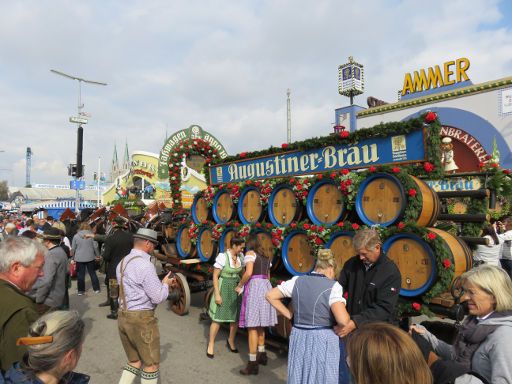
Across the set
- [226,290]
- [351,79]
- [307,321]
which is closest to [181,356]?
[226,290]

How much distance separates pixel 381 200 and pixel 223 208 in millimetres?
3092

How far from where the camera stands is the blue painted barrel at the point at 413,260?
12.5 feet

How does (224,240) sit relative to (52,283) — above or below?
above

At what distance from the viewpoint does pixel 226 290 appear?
16.2 ft

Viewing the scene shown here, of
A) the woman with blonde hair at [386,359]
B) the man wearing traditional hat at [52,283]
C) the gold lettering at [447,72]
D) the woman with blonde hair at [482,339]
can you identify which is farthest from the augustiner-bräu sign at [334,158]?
the gold lettering at [447,72]

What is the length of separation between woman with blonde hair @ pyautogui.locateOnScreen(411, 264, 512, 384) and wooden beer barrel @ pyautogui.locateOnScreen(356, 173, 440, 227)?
6.18ft

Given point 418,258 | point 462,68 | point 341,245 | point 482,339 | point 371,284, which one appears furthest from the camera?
point 462,68

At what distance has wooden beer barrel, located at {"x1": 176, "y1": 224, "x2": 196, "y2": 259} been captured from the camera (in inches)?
287

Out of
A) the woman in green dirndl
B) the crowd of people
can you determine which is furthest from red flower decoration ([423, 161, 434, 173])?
the woman in green dirndl

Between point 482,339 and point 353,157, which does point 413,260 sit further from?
point 482,339

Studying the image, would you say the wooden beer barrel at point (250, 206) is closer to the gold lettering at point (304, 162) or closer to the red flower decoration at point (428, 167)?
the gold lettering at point (304, 162)

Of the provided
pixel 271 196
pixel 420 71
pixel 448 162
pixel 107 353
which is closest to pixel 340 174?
pixel 271 196

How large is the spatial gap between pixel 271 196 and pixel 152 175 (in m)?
25.5

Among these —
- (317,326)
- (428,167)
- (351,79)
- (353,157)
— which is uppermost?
(351,79)
